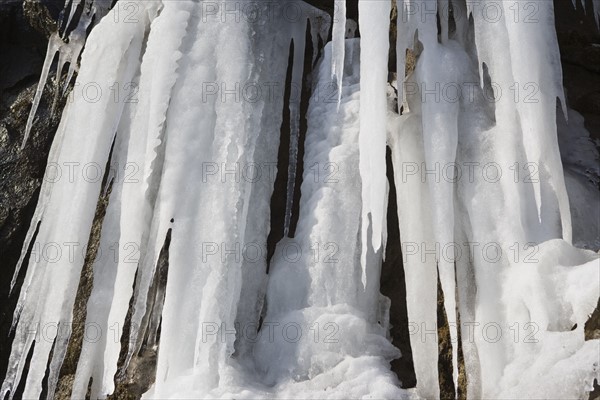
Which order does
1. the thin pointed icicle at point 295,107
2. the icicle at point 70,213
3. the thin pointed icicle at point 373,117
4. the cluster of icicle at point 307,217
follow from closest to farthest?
the cluster of icicle at point 307,217 → the thin pointed icicle at point 373,117 → the icicle at point 70,213 → the thin pointed icicle at point 295,107

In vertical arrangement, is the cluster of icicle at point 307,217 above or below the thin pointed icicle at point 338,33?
below

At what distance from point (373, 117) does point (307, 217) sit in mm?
538

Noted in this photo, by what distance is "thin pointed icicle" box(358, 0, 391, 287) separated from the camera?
9.09 ft

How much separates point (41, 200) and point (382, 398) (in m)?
1.87

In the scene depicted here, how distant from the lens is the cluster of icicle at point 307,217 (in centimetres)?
267

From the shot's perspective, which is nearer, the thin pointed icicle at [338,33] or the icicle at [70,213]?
the icicle at [70,213]

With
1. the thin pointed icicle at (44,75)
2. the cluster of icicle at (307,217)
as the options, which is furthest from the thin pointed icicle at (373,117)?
the thin pointed icicle at (44,75)

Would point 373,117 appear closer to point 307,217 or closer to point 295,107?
point 307,217

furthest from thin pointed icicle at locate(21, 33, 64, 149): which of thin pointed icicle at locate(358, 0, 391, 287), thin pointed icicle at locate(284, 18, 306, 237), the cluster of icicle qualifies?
thin pointed icicle at locate(358, 0, 391, 287)

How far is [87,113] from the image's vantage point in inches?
130

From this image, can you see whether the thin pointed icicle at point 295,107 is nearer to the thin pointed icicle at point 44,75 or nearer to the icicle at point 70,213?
the icicle at point 70,213

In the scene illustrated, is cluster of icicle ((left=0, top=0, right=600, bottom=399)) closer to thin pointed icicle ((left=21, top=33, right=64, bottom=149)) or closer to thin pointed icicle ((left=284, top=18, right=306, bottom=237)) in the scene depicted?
thin pointed icicle ((left=284, top=18, right=306, bottom=237))

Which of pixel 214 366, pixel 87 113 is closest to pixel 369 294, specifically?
pixel 214 366

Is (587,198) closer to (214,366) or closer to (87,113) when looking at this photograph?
(214,366)
